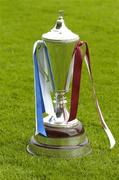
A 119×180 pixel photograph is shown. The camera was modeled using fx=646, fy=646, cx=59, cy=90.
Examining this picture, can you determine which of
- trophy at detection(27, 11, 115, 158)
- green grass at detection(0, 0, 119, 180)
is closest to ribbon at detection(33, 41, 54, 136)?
trophy at detection(27, 11, 115, 158)

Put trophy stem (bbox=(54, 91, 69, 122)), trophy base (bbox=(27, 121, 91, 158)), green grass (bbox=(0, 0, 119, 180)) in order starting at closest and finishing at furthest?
green grass (bbox=(0, 0, 119, 180)) → trophy base (bbox=(27, 121, 91, 158)) → trophy stem (bbox=(54, 91, 69, 122))

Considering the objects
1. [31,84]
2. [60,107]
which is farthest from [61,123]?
[31,84]

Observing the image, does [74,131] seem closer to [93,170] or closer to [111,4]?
[93,170]

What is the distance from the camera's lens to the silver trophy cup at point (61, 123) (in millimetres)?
3986

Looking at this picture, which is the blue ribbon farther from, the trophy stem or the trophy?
the trophy stem

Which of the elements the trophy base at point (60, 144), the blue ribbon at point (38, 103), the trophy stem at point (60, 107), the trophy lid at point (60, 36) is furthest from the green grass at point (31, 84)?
the trophy lid at point (60, 36)

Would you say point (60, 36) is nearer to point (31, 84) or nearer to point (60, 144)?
point (60, 144)

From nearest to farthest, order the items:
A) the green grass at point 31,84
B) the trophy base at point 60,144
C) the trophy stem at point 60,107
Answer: the green grass at point 31,84 < the trophy base at point 60,144 < the trophy stem at point 60,107

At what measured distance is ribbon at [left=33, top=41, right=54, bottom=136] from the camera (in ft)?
13.1

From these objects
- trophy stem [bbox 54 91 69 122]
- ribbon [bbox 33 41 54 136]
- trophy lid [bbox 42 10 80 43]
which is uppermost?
trophy lid [bbox 42 10 80 43]

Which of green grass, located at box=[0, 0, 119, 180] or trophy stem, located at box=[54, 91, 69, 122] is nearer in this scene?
green grass, located at box=[0, 0, 119, 180]

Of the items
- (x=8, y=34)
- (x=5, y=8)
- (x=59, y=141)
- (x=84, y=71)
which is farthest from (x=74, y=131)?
(x=5, y=8)

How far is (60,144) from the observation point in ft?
13.3

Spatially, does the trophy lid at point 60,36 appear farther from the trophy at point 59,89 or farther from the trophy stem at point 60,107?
the trophy stem at point 60,107
